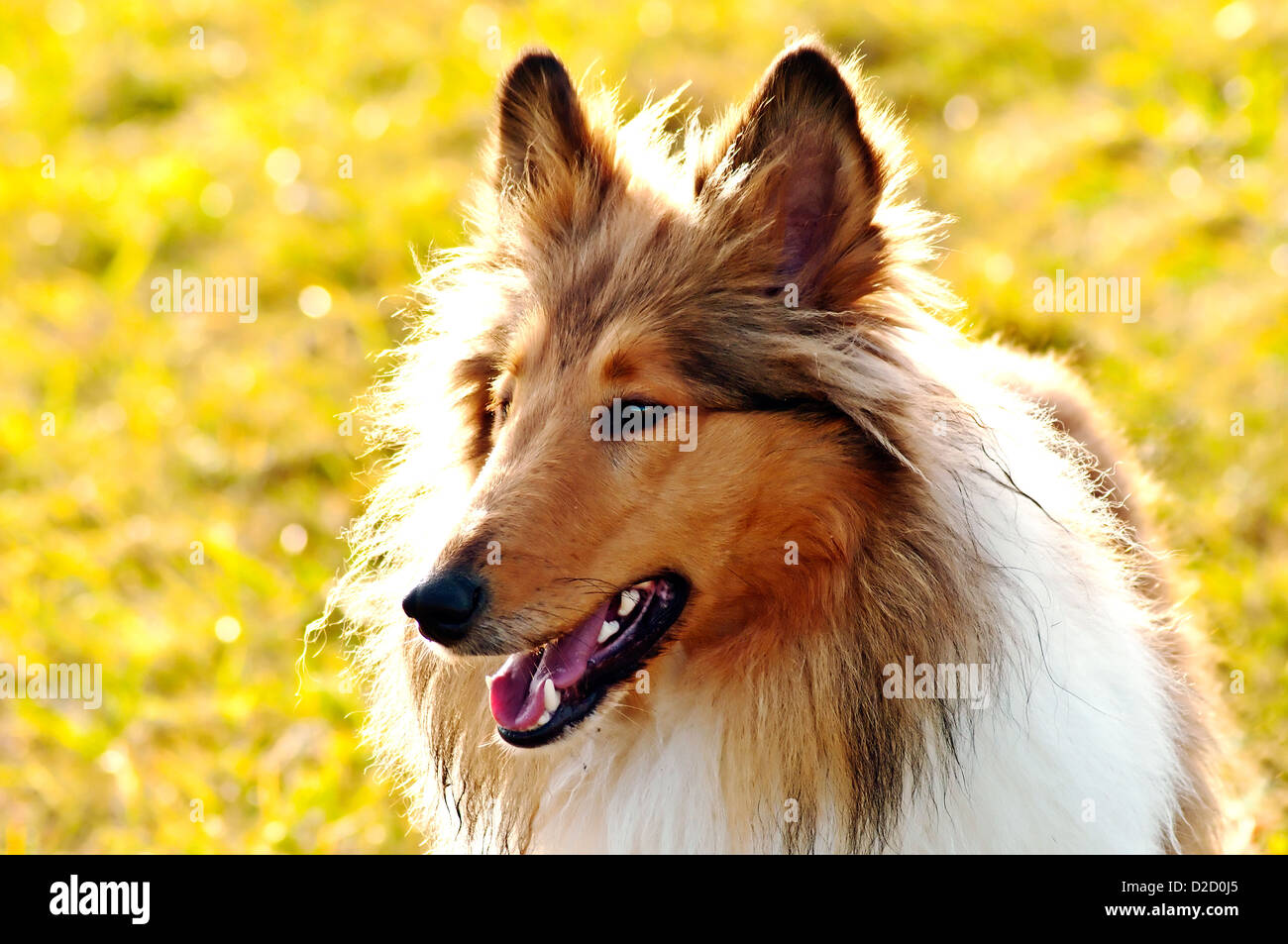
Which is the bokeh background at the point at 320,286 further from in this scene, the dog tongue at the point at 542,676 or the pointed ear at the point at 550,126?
the dog tongue at the point at 542,676

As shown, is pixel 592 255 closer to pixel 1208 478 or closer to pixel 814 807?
pixel 814 807

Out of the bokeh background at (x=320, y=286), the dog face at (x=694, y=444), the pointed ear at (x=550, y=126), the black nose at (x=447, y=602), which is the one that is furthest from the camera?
the bokeh background at (x=320, y=286)

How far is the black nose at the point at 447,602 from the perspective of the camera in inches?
116

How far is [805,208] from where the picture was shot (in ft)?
10.8

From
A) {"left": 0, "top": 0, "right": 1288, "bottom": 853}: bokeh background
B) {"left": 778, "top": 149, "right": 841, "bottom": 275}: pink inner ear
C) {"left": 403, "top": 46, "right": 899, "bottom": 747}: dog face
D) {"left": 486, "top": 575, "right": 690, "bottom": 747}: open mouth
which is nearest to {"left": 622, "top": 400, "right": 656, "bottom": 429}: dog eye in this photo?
{"left": 403, "top": 46, "right": 899, "bottom": 747}: dog face

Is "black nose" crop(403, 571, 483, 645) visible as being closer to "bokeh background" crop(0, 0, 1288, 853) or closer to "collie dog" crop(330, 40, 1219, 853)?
"collie dog" crop(330, 40, 1219, 853)

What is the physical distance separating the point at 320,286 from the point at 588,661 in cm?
487

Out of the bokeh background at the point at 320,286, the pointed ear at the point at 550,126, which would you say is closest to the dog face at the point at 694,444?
the pointed ear at the point at 550,126

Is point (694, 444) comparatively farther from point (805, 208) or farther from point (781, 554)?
point (805, 208)

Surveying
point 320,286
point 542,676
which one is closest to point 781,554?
point 542,676

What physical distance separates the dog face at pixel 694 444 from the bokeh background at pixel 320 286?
3.52 ft

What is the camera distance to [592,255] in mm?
3432

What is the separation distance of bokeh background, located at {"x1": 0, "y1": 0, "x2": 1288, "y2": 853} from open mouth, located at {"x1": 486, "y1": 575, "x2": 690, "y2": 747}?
1.39 metres

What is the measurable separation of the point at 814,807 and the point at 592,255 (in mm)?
1419
